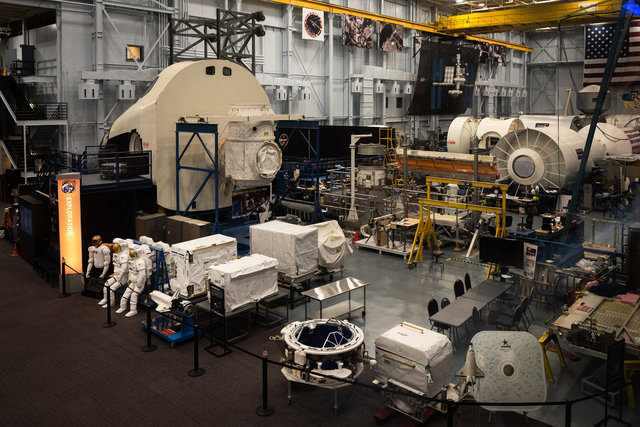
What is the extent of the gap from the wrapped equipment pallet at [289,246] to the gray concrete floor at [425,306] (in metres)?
1.06

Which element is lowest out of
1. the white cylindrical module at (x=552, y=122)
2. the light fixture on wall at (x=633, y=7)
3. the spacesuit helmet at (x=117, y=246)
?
the spacesuit helmet at (x=117, y=246)

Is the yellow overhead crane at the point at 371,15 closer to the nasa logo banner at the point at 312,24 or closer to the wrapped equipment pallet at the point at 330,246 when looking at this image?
the nasa logo banner at the point at 312,24

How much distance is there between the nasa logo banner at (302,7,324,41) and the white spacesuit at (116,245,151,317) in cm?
2252

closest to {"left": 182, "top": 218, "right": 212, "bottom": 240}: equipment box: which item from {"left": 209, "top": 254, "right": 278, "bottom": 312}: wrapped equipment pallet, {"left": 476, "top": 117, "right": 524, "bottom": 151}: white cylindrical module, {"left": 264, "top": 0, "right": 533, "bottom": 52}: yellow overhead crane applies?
{"left": 209, "top": 254, "right": 278, "bottom": 312}: wrapped equipment pallet

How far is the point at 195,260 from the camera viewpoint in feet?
39.2

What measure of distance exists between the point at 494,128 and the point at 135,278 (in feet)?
75.1

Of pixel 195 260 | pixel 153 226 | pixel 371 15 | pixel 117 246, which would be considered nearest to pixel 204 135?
pixel 153 226

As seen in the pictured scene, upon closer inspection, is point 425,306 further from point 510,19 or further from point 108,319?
point 510,19

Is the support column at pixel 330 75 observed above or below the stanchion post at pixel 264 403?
above

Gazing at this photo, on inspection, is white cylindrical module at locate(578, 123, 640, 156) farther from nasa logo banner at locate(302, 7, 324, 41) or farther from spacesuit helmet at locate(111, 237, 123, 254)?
nasa logo banner at locate(302, 7, 324, 41)

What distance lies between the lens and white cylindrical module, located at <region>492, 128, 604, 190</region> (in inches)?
795

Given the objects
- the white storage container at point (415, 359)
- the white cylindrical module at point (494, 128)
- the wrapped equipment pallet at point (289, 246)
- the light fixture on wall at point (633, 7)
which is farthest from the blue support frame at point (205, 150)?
the white cylindrical module at point (494, 128)

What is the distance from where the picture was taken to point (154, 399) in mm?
8891

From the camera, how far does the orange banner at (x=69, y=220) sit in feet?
45.2
